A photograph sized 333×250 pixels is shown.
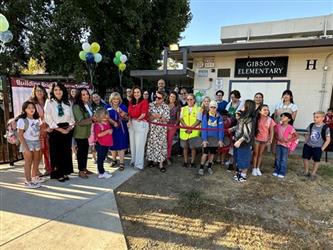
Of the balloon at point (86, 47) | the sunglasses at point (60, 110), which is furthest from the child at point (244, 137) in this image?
the balloon at point (86, 47)

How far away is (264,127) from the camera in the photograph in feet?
14.5

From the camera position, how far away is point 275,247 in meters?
2.49

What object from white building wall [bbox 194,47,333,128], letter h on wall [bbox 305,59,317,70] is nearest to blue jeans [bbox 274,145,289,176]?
white building wall [bbox 194,47,333,128]

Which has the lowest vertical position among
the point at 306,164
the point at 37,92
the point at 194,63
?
the point at 306,164

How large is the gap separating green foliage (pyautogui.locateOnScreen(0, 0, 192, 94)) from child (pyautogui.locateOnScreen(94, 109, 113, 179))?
6.99 m

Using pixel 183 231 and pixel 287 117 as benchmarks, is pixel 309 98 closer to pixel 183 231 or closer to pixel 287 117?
pixel 287 117

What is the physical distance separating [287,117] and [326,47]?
3.31m

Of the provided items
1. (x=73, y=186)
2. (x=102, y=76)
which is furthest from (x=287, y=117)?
(x=102, y=76)

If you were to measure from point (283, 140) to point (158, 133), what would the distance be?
2.52 m

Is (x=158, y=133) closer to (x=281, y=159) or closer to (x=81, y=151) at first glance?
(x=81, y=151)

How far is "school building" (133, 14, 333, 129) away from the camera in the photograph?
6.56 meters

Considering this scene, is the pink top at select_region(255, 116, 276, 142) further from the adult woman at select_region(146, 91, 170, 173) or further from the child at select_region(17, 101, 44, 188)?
the child at select_region(17, 101, 44, 188)

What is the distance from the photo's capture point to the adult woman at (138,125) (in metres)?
4.52

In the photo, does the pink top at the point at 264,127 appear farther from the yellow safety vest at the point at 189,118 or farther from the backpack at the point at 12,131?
the backpack at the point at 12,131
